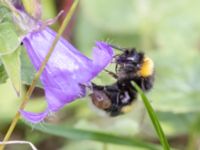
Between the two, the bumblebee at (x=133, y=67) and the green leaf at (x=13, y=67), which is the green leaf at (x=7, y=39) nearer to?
the green leaf at (x=13, y=67)

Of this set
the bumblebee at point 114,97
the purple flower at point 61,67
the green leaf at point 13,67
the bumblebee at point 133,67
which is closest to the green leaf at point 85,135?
the bumblebee at point 114,97

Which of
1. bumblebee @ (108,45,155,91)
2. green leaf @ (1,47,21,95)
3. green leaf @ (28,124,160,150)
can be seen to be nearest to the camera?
green leaf @ (1,47,21,95)

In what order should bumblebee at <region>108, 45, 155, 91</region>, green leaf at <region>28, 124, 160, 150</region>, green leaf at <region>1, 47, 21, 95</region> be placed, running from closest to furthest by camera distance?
green leaf at <region>1, 47, 21, 95</region>
bumblebee at <region>108, 45, 155, 91</region>
green leaf at <region>28, 124, 160, 150</region>

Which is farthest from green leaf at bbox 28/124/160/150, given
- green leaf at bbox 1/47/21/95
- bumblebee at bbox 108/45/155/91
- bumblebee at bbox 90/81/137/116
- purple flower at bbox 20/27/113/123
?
green leaf at bbox 1/47/21/95

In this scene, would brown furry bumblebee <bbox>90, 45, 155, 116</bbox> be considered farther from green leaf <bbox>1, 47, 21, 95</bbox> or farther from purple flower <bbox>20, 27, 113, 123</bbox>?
green leaf <bbox>1, 47, 21, 95</bbox>

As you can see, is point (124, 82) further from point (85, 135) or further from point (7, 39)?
point (7, 39)

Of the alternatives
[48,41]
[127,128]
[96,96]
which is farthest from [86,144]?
[48,41]

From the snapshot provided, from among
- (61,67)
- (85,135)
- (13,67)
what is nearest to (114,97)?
(85,135)
